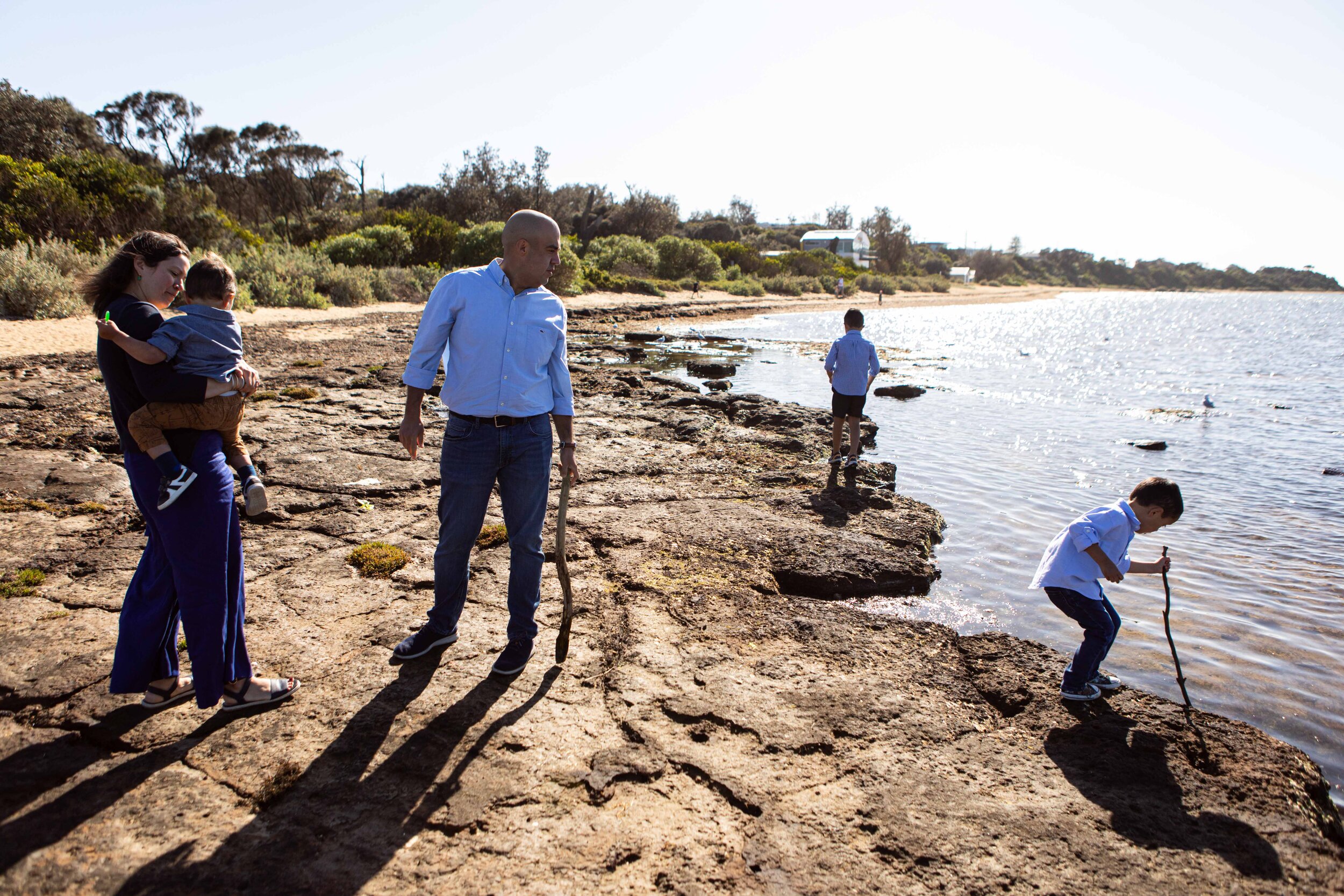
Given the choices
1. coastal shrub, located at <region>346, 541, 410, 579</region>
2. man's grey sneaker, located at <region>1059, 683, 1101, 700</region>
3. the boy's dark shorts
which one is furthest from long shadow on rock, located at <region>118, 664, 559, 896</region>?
the boy's dark shorts

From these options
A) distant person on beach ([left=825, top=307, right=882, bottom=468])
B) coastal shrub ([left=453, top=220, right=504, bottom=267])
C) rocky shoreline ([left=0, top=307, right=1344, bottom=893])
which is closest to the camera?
rocky shoreline ([left=0, top=307, right=1344, bottom=893])

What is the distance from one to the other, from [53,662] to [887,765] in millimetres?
3423

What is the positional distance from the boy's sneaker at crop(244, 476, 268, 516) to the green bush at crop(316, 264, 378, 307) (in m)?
21.2

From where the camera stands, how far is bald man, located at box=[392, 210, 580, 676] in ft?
10.2

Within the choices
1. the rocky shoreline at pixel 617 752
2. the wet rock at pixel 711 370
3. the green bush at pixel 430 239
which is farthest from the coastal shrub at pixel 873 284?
the rocky shoreline at pixel 617 752

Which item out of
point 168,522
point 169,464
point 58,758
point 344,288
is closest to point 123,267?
point 169,464

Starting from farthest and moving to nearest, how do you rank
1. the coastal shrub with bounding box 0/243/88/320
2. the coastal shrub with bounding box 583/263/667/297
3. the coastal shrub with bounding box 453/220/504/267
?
1. the coastal shrub with bounding box 583/263/667/297
2. the coastal shrub with bounding box 453/220/504/267
3. the coastal shrub with bounding box 0/243/88/320

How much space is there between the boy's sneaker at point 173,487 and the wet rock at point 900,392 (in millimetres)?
14196

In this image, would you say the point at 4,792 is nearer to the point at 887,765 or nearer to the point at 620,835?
the point at 620,835

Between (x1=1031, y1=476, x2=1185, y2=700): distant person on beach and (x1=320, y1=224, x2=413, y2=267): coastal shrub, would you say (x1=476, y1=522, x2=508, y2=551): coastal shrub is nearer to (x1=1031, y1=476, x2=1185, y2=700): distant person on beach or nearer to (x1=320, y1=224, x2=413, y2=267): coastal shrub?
(x1=1031, y1=476, x2=1185, y2=700): distant person on beach

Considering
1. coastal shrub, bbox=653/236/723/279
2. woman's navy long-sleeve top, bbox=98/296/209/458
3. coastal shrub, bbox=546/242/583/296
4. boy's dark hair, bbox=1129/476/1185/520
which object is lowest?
boy's dark hair, bbox=1129/476/1185/520

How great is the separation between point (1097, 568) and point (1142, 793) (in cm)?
108

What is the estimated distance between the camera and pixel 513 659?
338 centimetres

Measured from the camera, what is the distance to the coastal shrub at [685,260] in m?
46.0
